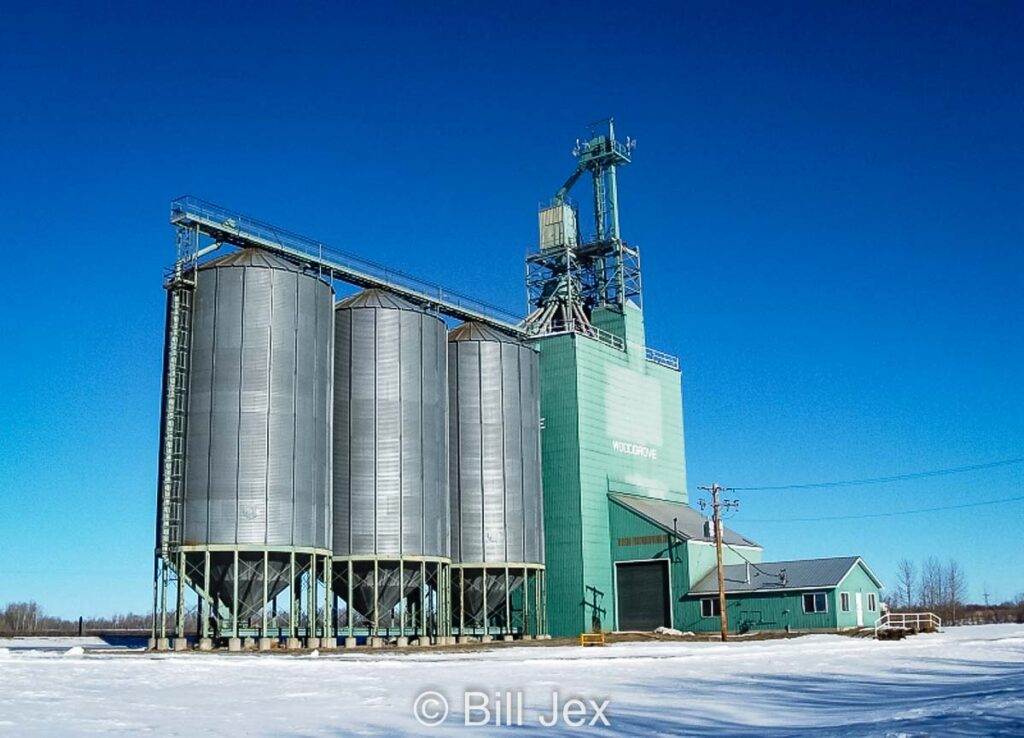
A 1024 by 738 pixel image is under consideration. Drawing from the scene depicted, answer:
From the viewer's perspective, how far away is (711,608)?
6969cm

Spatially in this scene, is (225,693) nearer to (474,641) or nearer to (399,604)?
(399,604)

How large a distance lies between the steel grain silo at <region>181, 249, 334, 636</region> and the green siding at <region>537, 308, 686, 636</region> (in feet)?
63.4

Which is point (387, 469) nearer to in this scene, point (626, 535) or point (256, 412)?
point (256, 412)

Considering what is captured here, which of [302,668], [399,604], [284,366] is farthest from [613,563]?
[302,668]

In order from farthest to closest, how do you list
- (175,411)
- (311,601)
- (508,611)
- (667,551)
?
(667,551) → (508,611) → (311,601) → (175,411)

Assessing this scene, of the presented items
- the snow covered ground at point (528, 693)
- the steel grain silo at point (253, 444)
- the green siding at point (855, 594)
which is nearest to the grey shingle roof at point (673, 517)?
the green siding at point (855, 594)

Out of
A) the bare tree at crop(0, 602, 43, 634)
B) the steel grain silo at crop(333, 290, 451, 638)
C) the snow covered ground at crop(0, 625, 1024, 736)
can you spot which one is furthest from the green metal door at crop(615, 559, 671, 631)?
the bare tree at crop(0, 602, 43, 634)

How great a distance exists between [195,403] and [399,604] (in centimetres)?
1697

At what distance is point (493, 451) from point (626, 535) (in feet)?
37.1

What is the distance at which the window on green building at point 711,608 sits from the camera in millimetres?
69562

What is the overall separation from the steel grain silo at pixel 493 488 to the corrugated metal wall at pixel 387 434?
3.71 metres

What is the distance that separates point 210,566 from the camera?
2092 inches

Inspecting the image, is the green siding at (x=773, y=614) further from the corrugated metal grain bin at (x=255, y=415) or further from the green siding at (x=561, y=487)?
the corrugated metal grain bin at (x=255, y=415)

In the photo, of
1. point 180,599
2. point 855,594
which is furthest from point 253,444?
point 855,594
